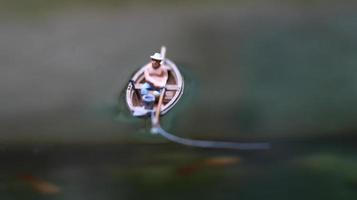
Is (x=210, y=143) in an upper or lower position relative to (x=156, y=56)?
lower

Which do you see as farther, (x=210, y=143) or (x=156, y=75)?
(x=156, y=75)

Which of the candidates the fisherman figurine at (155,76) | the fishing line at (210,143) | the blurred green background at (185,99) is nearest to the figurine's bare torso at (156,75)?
the fisherman figurine at (155,76)

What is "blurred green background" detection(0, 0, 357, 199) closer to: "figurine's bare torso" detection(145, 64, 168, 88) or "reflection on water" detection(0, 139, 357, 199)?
"reflection on water" detection(0, 139, 357, 199)

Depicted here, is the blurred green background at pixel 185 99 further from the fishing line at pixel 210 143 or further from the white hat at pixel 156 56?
the white hat at pixel 156 56

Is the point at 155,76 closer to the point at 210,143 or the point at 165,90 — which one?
the point at 165,90

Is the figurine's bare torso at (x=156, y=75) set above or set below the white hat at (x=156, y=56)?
below

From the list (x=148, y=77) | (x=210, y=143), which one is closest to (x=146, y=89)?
(x=148, y=77)
